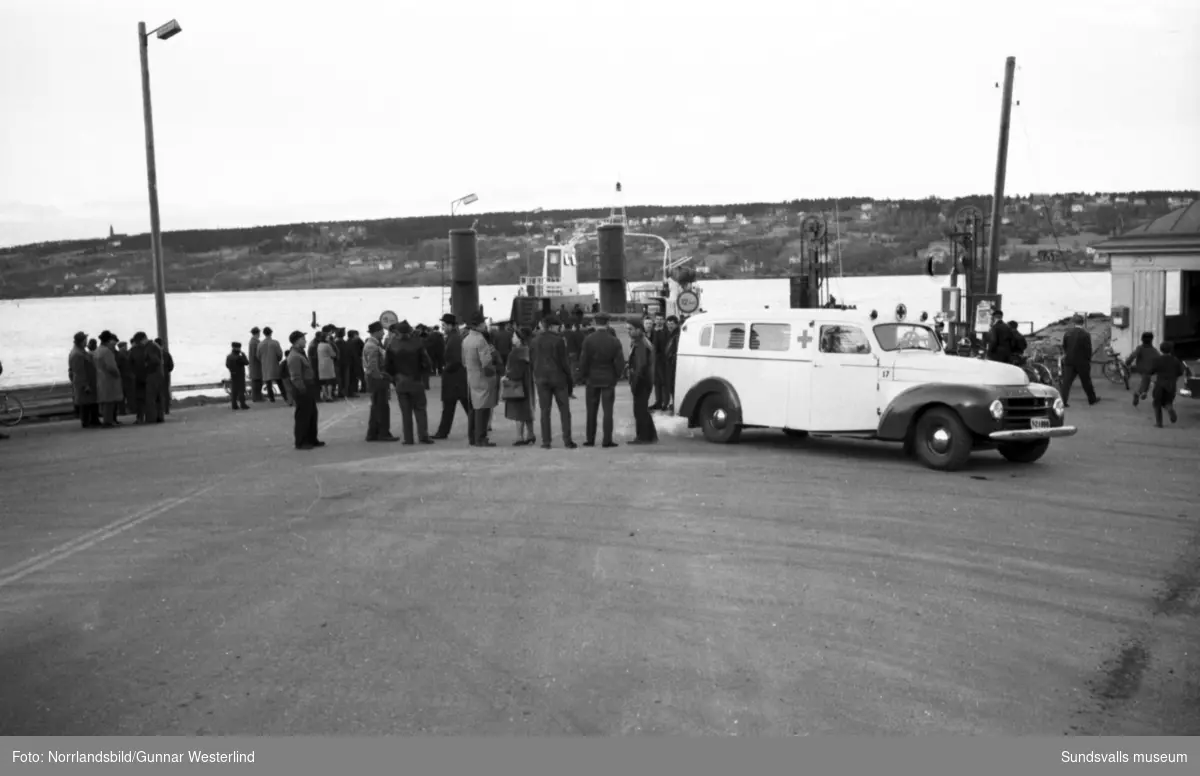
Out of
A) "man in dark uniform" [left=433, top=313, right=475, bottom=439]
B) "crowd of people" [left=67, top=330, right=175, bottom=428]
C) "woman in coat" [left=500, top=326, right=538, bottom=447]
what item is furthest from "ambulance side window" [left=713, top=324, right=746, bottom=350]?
"crowd of people" [left=67, top=330, right=175, bottom=428]

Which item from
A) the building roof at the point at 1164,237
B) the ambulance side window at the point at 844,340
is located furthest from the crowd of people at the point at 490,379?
the building roof at the point at 1164,237

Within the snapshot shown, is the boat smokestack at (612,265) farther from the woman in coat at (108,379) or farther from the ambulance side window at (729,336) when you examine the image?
the ambulance side window at (729,336)

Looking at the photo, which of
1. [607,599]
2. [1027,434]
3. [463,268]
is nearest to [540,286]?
[463,268]

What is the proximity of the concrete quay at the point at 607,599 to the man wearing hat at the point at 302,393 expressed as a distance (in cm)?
240

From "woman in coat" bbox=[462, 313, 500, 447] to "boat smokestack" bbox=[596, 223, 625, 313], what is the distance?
82.4 ft

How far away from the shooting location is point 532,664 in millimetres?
6699

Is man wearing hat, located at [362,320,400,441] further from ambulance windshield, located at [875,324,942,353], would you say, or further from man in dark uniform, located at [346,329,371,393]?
man in dark uniform, located at [346,329,371,393]

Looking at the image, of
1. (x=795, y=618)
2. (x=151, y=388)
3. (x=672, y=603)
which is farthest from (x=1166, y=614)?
(x=151, y=388)

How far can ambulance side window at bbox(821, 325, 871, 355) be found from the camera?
51.3 feet

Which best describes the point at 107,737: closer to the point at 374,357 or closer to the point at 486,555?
the point at 486,555

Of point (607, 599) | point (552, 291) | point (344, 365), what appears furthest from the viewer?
point (552, 291)

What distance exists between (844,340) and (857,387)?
0.70m

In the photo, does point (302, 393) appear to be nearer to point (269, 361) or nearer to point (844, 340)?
point (844, 340)

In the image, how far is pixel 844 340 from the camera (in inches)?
623
